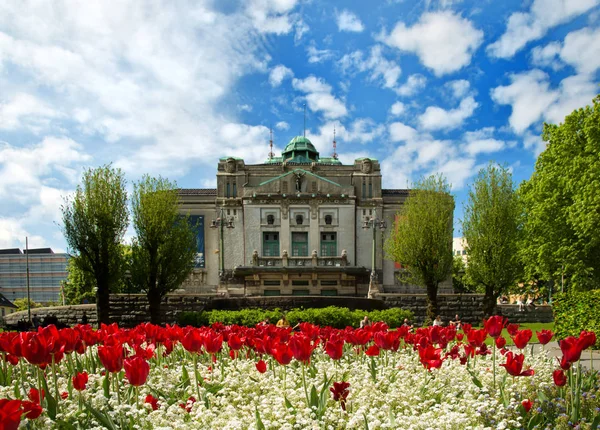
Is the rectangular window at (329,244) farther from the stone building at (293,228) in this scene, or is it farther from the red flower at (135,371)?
the red flower at (135,371)

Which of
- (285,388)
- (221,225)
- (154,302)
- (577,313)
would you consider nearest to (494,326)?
(285,388)

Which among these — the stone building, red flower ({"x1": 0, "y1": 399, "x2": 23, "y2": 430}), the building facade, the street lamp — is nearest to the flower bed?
red flower ({"x1": 0, "y1": 399, "x2": 23, "y2": 430})

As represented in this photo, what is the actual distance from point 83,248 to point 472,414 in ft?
87.1

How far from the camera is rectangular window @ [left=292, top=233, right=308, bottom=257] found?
48.0m

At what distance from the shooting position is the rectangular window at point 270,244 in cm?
4800

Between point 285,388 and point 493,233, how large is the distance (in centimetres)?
2921

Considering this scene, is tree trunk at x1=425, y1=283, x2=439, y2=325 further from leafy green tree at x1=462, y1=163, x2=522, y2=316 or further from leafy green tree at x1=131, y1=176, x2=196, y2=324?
leafy green tree at x1=131, y1=176, x2=196, y2=324

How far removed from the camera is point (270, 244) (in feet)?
158

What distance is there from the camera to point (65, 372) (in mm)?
6887

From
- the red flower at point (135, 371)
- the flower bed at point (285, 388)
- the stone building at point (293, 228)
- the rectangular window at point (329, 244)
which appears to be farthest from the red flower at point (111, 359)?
the rectangular window at point (329, 244)

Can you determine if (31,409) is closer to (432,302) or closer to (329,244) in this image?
(432,302)

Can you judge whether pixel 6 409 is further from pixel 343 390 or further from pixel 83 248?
pixel 83 248

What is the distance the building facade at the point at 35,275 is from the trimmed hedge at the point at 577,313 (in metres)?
112

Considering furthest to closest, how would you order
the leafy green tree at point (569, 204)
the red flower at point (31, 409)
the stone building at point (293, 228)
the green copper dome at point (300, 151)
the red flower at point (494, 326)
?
the green copper dome at point (300, 151) < the stone building at point (293, 228) < the leafy green tree at point (569, 204) < the red flower at point (494, 326) < the red flower at point (31, 409)
